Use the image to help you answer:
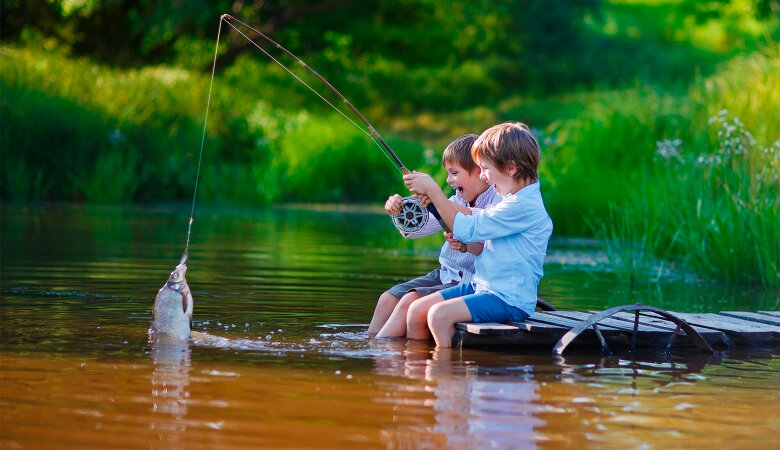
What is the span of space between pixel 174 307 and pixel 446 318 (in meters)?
1.26

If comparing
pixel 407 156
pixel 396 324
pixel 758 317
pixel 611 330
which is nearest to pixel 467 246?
pixel 396 324

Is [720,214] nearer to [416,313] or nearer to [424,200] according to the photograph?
[416,313]

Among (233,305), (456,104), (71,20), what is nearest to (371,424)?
(233,305)

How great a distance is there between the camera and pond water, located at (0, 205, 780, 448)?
3.95 meters

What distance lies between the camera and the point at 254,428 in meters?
3.95

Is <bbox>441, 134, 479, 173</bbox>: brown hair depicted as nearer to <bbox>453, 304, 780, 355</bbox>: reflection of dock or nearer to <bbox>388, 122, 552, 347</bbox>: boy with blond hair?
<bbox>388, 122, 552, 347</bbox>: boy with blond hair

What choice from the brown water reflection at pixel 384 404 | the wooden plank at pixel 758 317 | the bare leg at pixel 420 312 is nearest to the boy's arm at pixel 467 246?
the bare leg at pixel 420 312

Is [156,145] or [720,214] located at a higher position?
Answer: [156,145]

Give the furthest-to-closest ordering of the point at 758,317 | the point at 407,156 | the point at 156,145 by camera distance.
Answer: the point at 407,156 < the point at 156,145 < the point at 758,317

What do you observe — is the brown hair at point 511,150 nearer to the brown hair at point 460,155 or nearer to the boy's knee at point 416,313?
the brown hair at point 460,155

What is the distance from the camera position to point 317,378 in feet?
16.0

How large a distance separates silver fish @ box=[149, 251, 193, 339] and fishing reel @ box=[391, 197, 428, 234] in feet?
3.45

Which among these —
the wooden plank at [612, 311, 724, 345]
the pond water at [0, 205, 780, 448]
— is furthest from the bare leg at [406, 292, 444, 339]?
the wooden plank at [612, 311, 724, 345]

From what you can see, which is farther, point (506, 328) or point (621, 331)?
point (621, 331)
